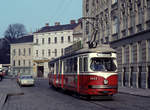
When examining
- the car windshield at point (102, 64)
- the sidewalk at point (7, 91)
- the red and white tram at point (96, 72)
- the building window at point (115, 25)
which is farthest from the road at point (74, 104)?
the building window at point (115, 25)

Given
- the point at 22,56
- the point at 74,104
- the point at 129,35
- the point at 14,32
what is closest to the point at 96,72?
the point at 74,104

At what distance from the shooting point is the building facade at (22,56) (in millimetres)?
86375

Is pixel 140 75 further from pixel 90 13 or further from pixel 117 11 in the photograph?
pixel 90 13

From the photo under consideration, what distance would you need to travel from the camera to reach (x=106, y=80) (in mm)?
17453

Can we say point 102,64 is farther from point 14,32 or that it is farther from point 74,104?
point 14,32

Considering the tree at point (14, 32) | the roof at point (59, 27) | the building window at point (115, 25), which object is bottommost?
the building window at point (115, 25)

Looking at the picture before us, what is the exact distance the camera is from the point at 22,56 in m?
88.4

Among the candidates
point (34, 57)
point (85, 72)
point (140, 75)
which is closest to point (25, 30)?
point (34, 57)

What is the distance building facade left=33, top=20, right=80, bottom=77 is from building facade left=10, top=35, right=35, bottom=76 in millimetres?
2550

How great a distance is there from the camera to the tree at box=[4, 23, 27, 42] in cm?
10938

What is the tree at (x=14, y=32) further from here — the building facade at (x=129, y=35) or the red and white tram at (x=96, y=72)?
the red and white tram at (x=96, y=72)

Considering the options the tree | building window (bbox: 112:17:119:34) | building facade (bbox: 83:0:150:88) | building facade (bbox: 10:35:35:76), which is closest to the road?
building facade (bbox: 83:0:150:88)

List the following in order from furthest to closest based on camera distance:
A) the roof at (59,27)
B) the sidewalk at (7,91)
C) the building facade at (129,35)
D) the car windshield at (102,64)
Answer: the roof at (59,27), the building facade at (129,35), the sidewalk at (7,91), the car windshield at (102,64)

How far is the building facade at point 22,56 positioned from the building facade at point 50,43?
8.37ft
